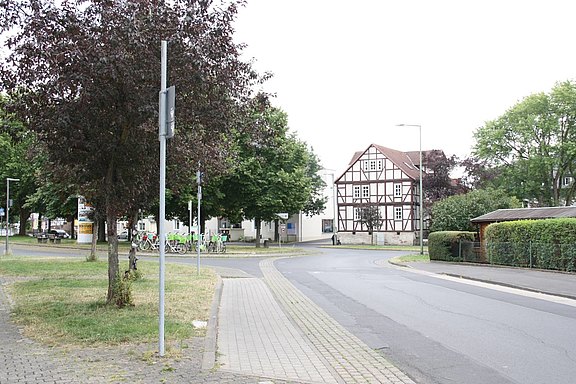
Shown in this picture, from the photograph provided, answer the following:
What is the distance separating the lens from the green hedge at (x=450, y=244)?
3189cm

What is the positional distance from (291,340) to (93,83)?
547cm

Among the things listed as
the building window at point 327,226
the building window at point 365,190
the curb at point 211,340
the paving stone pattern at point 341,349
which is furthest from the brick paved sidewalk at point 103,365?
the building window at point 327,226

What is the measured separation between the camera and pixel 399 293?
611 inches

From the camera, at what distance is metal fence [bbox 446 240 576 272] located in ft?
78.5

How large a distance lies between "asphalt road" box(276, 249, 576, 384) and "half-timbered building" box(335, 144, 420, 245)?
46.8 m

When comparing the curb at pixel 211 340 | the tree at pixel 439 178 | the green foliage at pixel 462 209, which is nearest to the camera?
the curb at pixel 211 340

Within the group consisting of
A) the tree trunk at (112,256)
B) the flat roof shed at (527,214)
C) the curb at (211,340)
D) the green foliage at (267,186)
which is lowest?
the curb at (211,340)

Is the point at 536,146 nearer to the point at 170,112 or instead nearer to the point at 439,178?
the point at 439,178

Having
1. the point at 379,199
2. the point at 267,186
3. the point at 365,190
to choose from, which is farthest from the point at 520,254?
the point at 365,190

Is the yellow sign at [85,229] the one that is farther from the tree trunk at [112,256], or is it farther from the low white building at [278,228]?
the tree trunk at [112,256]

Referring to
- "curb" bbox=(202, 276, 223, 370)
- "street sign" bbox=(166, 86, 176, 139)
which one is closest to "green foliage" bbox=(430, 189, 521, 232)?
"curb" bbox=(202, 276, 223, 370)

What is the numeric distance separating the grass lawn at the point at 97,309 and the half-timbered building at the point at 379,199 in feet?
157

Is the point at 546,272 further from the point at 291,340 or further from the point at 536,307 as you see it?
the point at 291,340

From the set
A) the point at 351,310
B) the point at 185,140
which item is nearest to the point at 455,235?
the point at 351,310
